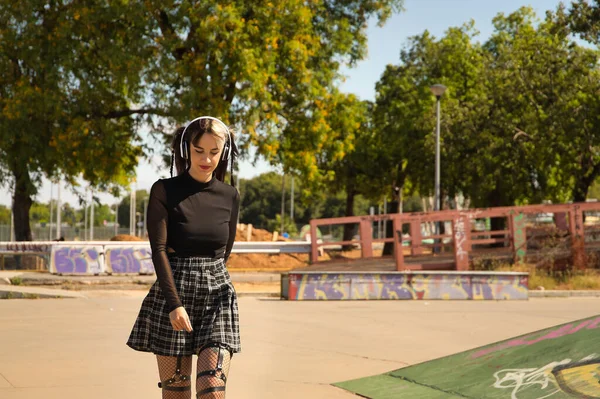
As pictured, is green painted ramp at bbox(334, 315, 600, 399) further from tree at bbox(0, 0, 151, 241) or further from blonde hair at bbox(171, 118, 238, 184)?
tree at bbox(0, 0, 151, 241)

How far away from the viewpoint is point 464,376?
6.45 metres

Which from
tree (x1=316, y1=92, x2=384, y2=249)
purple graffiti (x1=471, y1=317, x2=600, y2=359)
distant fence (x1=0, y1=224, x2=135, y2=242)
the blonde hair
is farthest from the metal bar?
distant fence (x1=0, y1=224, x2=135, y2=242)

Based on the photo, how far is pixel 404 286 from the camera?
1734 cm

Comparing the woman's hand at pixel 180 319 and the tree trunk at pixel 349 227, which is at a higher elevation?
the tree trunk at pixel 349 227

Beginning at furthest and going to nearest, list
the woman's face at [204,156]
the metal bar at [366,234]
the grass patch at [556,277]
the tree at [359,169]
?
the tree at [359,169] < the metal bar at [366,234] < the grass patch at [556,277] < the woman's face at [204,156]

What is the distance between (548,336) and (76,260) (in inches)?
637

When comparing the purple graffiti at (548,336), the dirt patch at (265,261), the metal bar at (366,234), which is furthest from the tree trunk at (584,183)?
the purple graffiti at (548,336)

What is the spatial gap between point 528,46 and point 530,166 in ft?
19.9

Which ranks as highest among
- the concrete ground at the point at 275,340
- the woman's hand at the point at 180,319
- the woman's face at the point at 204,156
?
the woman's face at the point at 204,156

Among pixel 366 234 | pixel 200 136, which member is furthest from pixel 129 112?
pixel 200 136

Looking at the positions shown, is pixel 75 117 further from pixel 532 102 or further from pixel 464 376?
pixel 464 376

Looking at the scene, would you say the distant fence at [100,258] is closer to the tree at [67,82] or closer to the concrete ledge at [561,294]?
the tree at [67,82]

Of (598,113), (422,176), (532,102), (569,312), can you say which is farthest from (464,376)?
(422,176)

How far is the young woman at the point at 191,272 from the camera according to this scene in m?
4.01
